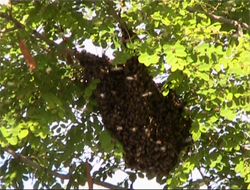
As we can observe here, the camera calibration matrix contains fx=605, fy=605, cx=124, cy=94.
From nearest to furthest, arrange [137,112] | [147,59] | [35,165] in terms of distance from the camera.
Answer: [147,59] < [137,112] < [35,165]

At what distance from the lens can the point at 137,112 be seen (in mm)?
3049

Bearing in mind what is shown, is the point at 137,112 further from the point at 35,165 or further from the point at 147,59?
the point at 35,165

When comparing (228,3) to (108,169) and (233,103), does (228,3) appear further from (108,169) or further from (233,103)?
(108,169)

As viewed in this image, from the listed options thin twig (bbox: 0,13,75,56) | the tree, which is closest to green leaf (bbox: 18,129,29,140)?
the tree

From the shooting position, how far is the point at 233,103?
2857 mm

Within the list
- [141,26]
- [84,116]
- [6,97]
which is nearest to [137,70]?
[141,26]

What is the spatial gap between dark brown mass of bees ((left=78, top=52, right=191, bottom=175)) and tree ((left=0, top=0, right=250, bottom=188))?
12 mm

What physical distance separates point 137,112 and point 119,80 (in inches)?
7.8

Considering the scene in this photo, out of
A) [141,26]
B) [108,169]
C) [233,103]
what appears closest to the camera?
[233,103]

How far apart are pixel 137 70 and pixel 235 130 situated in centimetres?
58

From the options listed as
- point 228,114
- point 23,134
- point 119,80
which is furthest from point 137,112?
point 23,134

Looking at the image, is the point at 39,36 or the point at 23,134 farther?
the point at 39,36

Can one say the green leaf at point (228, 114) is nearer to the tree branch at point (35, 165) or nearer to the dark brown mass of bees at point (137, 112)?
the dark brown mass of bees at point (137, 112)

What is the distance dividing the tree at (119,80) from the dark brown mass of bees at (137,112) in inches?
0.5
